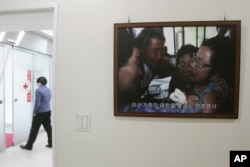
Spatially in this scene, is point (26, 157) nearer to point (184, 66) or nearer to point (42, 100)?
point (42, 100)

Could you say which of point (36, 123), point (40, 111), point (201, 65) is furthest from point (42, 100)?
point (201, 65)

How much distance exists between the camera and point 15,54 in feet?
13.9

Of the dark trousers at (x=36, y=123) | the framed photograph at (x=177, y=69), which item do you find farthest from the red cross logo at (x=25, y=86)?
the framed photograph at (x=177, y=69)

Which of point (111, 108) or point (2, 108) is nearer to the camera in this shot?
point (111, 108)

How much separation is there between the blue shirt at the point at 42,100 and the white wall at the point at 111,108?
2.33m

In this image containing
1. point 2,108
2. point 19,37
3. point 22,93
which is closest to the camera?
point 2,108

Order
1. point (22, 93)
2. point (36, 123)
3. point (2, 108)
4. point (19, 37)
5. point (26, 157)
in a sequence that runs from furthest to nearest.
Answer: point (22, 93)
point (19, 37)
point (36, 123)
point (2, 108)
point (26, 157)

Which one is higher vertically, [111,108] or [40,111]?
[111,108]

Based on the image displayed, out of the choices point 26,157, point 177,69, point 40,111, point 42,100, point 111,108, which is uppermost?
point 177,69

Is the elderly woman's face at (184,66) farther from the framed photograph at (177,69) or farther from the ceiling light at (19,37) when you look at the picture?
the ceiling light at (19,37)

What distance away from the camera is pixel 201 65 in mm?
1589

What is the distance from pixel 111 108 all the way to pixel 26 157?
8.66ft

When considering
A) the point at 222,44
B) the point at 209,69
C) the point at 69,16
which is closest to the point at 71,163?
the point at 69,16

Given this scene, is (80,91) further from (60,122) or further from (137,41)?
(137,41)
